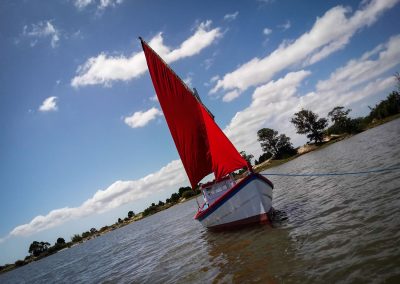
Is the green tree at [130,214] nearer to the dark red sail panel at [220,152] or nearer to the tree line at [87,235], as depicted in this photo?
the tree line at [87,235]

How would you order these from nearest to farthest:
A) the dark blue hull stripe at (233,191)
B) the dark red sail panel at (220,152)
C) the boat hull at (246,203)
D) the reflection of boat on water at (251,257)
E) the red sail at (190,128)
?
the reflection of boat on water at (251,257) < the dark blue hull stripe at (233,191) < the boat hull at (246,203) < the dark red sail panel at (220,152) < the red sail at (190,128)

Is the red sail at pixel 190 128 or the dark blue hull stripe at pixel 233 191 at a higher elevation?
the red sail at pixel 190 128

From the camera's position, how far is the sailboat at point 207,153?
18.7 meters

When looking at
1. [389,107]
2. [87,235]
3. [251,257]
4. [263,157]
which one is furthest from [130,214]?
[251,257]

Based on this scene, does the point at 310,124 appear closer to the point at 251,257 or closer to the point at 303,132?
the point at 303,132

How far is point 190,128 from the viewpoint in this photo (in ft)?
68.0

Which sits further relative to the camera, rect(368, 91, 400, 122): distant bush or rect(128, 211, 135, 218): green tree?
rect(128, 211, 135, 218): green tree

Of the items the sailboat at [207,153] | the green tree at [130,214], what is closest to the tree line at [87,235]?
the green tree at [130,214]

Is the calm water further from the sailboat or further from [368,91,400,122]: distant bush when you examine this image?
[368,91,400,122]: distant bush

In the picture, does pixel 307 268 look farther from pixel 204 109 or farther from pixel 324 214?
pixel 204 109

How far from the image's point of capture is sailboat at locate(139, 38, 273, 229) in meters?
18.7

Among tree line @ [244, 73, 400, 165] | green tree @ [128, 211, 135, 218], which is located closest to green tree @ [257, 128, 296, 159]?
tree line @ [244, 73, 400, 165]

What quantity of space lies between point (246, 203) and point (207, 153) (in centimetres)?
429

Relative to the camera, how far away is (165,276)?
17.0m
